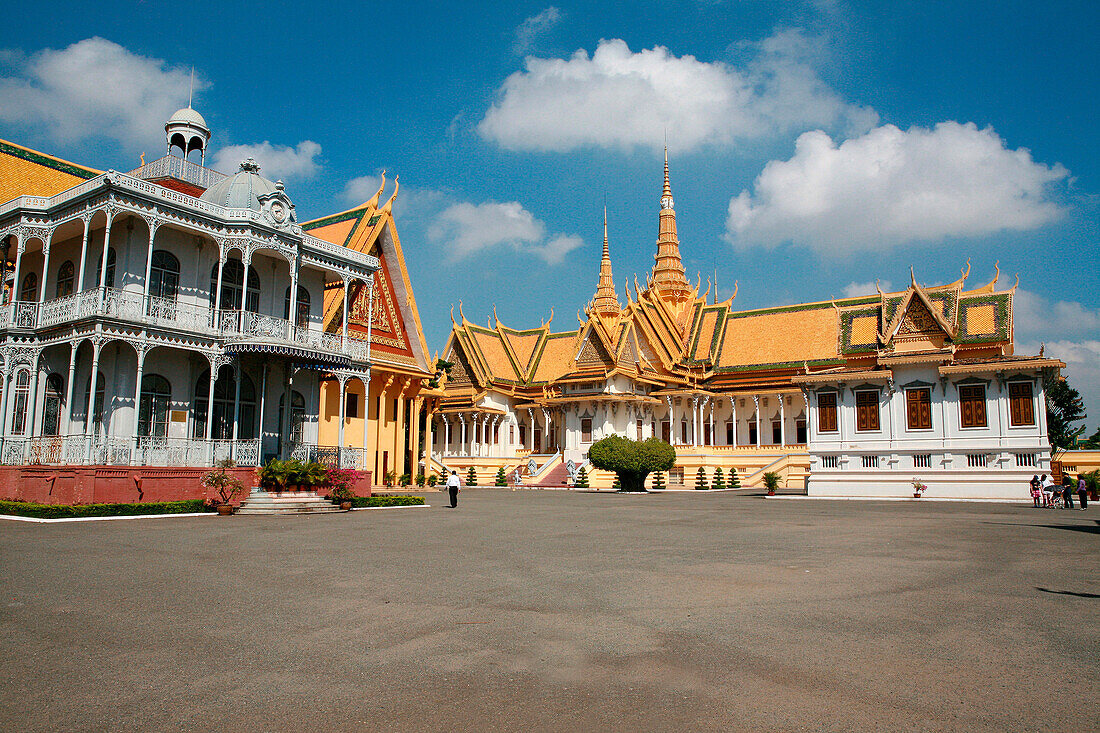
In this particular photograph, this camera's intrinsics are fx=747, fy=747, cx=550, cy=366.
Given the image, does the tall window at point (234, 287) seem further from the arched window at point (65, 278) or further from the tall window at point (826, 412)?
the tall window at point (826, 412)

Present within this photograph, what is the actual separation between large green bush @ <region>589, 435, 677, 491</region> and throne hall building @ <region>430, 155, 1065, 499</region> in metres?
5.62

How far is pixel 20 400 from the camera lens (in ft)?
67.0

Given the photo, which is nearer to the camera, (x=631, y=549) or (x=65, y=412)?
(x=631, y=549)

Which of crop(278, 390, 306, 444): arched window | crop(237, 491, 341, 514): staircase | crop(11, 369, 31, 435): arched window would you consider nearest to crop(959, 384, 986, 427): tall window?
crop(237, 491, 341, 514): staircase

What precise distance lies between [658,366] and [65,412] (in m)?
34.8

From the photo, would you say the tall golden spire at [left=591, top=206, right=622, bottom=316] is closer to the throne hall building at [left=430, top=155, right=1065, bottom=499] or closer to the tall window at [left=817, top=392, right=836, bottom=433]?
the throne hall building at [left=430, top=155, right=1065, bottom=499]

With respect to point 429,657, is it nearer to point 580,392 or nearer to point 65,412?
point 65,412

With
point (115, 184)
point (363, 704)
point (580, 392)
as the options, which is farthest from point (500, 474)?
point (363, 704)

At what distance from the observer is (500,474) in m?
40.6

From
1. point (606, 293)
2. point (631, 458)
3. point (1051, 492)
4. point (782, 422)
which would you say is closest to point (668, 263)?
point (606, 293)

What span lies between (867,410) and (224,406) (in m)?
22.7

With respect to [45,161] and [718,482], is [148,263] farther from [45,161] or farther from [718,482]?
[718,482]

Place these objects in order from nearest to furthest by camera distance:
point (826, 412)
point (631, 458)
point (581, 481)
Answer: point (826, 412), point (631, 458), point (581, 481)

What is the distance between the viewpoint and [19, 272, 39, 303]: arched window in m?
21.6
